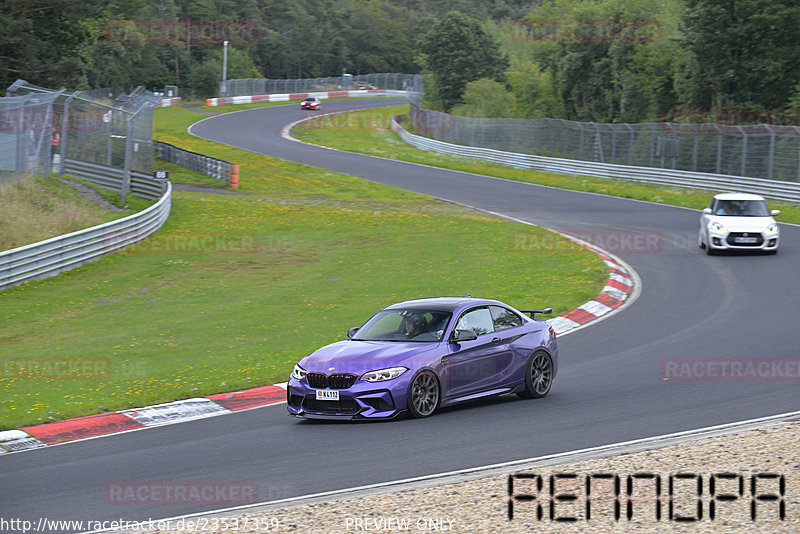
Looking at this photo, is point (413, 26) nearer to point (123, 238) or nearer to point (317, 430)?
point (123, 238)

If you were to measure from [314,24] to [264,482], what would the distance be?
142 m

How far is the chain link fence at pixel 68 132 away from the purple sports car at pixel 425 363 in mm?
16000

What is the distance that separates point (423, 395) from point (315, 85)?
368 feet

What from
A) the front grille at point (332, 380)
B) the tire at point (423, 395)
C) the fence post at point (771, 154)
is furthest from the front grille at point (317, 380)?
the fence post at point (771, 154)

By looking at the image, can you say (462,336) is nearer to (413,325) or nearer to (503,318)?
(413,325)

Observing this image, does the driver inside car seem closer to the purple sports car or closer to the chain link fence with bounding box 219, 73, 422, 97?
the purple sports car

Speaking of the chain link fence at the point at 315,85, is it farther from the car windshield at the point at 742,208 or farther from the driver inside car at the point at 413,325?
the driver inside car at the point at 413,325

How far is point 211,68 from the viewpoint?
112562 mm

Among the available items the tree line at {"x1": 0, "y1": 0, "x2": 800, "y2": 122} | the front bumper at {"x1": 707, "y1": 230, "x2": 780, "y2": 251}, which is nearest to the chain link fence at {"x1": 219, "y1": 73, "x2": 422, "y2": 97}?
the tree line at {"x1": 0, "y1": 0, "x2": 800, "y2": 122}

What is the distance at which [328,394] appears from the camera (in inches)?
421

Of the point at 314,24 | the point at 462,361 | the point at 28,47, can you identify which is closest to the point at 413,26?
the point at 314,24

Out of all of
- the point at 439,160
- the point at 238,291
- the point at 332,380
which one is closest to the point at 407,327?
the point at 332,380

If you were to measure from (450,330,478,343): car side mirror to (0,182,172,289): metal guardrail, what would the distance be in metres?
13.2

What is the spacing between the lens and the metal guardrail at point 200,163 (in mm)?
44344
